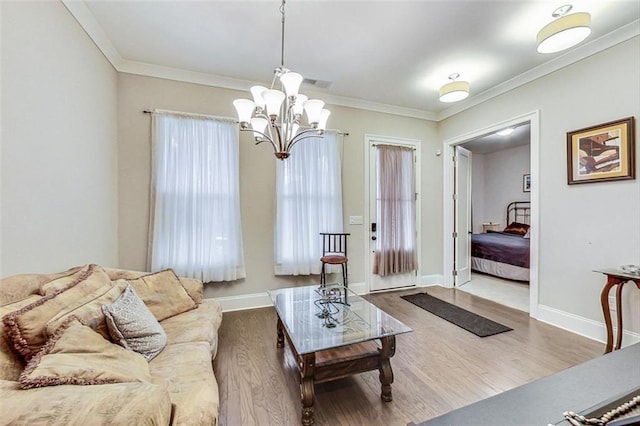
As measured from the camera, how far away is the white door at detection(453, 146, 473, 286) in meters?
4.49

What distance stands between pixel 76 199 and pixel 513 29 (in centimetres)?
418

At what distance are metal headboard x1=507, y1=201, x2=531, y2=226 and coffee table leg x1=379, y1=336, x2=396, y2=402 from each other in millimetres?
6869

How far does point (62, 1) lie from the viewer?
6.59 ft

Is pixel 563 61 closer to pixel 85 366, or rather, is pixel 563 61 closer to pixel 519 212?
pixel 85 366

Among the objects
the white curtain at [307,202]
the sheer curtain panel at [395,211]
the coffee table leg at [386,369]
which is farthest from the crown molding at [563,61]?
the coffee table leg at [386,369]

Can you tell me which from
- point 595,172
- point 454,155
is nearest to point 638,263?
point 595,172

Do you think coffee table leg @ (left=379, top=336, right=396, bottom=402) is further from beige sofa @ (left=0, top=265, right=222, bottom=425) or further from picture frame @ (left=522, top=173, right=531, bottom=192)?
picture frame @ (left=522, top=173, right=531, bottom=192)

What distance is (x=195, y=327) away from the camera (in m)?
1.99

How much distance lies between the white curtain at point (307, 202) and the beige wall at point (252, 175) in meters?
0.16

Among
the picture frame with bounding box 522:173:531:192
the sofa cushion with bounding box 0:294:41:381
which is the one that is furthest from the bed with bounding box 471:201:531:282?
the sofa cushion with bounding box 0:294:41:381

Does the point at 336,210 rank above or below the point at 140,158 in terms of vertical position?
below

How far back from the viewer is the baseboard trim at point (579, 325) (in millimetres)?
2438

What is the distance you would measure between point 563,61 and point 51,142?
484 cm

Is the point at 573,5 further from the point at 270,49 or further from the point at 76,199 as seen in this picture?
the point at 76,199
